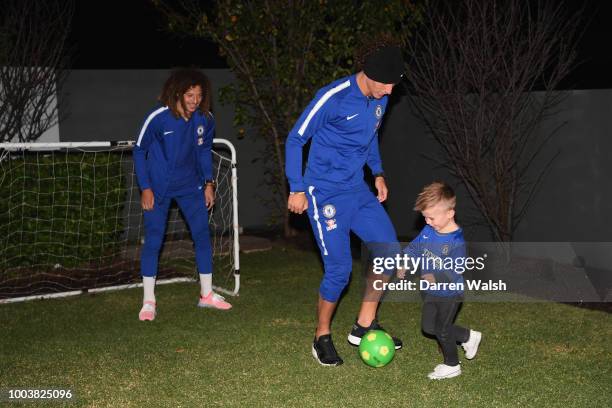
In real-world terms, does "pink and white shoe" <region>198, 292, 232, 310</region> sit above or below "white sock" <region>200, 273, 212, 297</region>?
below

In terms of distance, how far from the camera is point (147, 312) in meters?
6.60

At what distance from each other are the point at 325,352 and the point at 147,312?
6.56 ft

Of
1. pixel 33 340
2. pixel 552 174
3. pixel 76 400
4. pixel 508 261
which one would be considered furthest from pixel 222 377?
pixel 552 174

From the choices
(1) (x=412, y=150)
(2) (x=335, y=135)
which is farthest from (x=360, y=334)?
(1) (x=412, y=150)

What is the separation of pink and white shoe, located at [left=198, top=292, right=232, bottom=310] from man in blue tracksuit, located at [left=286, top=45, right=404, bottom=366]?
5.68ft

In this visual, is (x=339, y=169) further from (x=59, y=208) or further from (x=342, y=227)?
(x=59, y=208)

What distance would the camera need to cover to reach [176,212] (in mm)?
10695

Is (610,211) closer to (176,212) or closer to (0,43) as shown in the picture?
(176,212)

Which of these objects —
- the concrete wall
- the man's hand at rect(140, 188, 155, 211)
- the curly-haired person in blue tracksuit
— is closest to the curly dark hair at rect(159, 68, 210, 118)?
the curly-haired person in blue tracksuit

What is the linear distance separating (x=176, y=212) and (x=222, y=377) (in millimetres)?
5881

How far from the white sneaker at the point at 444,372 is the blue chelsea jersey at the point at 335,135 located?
1317mm

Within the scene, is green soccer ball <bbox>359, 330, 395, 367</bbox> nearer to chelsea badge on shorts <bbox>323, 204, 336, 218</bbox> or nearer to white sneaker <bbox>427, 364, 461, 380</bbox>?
white sneaker <bbox>427, 364, 461, 380</bbox>

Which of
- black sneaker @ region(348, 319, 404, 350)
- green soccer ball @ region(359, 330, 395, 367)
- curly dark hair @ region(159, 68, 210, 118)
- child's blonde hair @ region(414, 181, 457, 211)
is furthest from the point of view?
curly dark hair @ region(159, 68, 210, 118)

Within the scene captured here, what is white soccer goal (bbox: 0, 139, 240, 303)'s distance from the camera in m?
8.37
